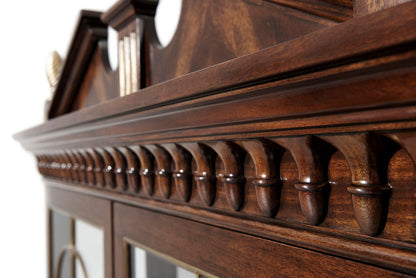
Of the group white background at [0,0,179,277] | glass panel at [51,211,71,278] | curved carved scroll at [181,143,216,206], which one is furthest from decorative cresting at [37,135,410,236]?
white background at [0,0,179,277]

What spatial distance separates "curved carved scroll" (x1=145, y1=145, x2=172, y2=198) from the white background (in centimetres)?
111

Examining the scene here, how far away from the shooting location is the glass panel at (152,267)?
42 centimetres

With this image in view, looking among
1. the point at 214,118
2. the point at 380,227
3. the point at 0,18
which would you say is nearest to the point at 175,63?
the point at 214,118

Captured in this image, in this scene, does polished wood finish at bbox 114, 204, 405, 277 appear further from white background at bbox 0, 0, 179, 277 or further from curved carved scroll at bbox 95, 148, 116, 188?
white background at bbox 0, 0, 179, 277

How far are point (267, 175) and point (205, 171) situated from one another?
82 mm

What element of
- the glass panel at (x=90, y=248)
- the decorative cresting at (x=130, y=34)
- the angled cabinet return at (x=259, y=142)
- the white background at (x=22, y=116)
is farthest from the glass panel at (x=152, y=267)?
the white background at (x=22, y=116)

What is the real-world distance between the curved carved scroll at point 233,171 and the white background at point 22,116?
123 centimetres

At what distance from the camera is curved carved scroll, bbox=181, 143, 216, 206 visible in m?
0.34

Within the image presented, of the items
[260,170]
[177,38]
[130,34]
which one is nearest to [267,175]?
[260,170]

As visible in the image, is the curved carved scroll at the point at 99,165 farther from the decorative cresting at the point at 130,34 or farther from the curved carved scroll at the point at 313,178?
the curved carved scroll at the point at 313,178

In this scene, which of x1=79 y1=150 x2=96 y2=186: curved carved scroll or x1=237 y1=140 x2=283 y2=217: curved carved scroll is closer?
x1=237 y1=140 x2=283 y2=217: curved carved scroll

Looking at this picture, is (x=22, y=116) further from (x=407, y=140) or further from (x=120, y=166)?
(x=407, y=140)

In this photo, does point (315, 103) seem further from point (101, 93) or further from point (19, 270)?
point (19, 270)

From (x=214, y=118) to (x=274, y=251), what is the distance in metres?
0.10
